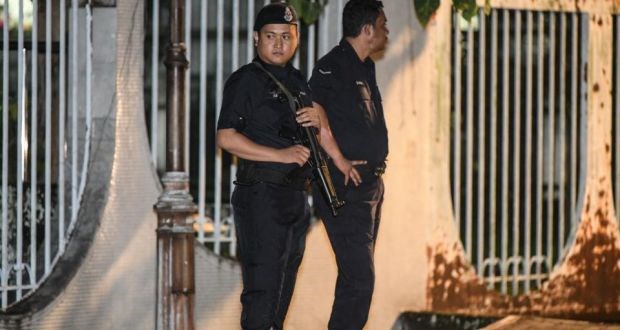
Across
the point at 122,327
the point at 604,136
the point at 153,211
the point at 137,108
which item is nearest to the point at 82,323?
the point at 122,327

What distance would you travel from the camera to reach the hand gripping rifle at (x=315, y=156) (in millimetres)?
6250

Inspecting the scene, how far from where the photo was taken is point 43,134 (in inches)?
311

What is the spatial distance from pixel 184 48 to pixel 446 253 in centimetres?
240

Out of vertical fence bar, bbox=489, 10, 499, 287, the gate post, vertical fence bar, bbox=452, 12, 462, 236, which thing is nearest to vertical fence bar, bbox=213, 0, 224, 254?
the gate post

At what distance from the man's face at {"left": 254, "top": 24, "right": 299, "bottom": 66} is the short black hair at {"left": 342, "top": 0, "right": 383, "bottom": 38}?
567mm

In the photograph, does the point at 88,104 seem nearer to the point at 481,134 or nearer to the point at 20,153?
the point at 20,153

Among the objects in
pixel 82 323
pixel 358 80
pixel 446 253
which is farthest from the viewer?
pixel 446 253

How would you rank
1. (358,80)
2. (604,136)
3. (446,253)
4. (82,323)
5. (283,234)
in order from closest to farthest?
(283,234) < (358,80) < (82,323) < (446,253) < (604,136)

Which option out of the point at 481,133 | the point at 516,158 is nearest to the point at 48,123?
the point at 481,133

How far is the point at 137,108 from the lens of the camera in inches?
301

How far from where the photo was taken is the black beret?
629 cm

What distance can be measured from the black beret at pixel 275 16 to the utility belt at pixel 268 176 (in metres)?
0.65

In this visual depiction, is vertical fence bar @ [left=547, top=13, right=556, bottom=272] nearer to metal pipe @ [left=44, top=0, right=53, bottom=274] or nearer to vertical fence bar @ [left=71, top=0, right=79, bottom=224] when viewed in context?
vertical fence bar @ [left=71, top=0, right=79, bottom=224]

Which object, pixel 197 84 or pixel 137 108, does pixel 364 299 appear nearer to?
pixel 137 108
